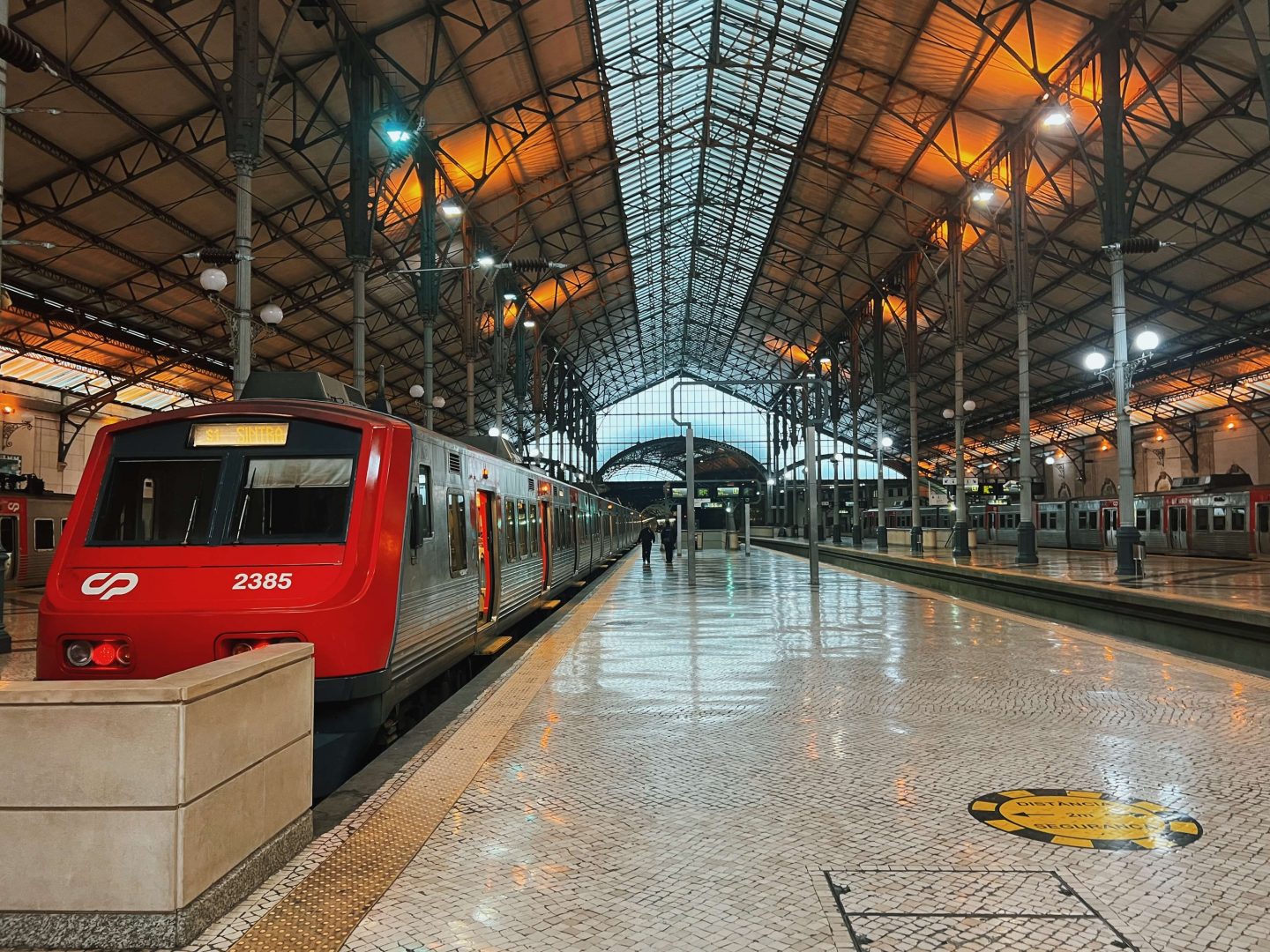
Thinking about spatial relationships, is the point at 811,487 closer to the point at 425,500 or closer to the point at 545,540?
the point at 545,540

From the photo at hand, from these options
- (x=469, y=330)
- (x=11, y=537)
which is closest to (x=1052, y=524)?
(x=469, y=330)

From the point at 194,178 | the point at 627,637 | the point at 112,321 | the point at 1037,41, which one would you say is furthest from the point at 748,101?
the point at 627,637

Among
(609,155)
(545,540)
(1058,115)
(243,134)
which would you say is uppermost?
(609,155)

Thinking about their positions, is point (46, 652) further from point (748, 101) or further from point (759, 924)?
point (748, 101)

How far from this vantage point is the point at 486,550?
10.6 meters

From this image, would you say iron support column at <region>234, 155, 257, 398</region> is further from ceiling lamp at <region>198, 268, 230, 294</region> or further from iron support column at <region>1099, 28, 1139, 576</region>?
iron support column at <region>1099, 28, 1139, 576</region>

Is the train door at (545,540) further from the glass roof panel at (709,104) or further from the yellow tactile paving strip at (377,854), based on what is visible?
the glass roof panel at (709,104)

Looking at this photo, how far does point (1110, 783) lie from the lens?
5.38m

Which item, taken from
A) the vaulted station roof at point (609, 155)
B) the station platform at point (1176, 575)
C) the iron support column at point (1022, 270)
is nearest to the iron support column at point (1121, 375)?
the station platform at point (1176, 575)

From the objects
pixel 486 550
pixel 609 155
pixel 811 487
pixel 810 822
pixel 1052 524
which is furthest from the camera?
pixel 1052 524

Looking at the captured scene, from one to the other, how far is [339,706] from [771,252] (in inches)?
1664

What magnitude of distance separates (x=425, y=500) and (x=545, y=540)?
31.0 feet

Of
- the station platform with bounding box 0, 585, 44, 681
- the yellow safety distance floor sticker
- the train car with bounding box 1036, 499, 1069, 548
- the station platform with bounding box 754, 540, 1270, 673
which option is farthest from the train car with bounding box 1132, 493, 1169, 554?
the station platform with bounding box 0, 585, 44, 681

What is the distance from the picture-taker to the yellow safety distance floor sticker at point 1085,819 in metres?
4.43
